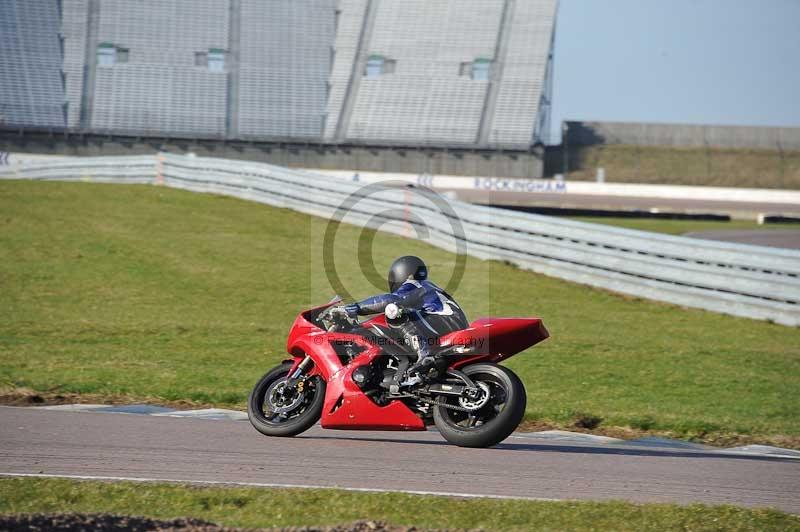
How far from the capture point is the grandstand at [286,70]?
48656mm

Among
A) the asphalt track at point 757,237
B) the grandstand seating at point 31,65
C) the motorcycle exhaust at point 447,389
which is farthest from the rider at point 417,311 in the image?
the grandstand seating at point 31,65

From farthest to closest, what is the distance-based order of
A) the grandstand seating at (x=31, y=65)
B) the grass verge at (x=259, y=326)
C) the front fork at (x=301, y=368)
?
the grandstand seating at (x=31, y=65) → the grass verge at (x=259, y=326) → the front fork at (x=301, y=368)

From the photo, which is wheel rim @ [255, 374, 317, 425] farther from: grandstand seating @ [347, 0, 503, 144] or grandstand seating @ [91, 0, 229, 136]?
grandstand seating @ [91, 0, 229, 136]

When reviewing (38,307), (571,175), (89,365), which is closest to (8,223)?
(38,307)

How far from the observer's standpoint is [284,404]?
25.4 feet

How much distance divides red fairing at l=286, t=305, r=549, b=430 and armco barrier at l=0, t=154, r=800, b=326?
792 centimetres

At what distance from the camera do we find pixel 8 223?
765 inches

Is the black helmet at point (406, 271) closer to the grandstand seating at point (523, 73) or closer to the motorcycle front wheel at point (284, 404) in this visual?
the motorcycle front wheel at point (284, 404)

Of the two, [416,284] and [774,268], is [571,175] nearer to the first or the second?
[774,268]

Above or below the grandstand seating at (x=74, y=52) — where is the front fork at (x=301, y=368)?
below

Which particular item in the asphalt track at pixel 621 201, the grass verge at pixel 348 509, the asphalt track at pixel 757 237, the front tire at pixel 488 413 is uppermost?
the asphalt track at pixel 621 201

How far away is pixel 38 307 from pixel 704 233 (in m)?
18.6

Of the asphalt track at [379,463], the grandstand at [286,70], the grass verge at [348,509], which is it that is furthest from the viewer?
the grandstand at [286,70]

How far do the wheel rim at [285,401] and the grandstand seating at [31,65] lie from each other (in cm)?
4267
